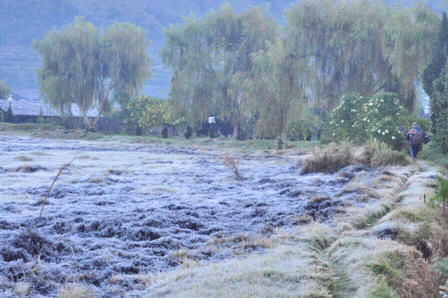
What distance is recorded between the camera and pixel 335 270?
9.23m

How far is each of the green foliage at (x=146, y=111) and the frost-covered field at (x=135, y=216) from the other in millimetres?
30870

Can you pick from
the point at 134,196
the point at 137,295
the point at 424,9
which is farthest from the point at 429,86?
the point at 137,295

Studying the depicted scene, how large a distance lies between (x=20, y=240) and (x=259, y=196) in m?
8.42

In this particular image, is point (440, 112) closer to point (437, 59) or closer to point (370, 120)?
point (437, 59)

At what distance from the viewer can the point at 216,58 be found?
4825cm

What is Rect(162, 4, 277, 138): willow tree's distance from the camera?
47.0 meters

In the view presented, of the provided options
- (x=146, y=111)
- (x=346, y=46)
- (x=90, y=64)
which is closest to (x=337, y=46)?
(x=346, y=46)

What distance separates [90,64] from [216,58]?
15900mm

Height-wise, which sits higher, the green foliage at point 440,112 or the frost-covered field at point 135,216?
the green foliage at point 440,112

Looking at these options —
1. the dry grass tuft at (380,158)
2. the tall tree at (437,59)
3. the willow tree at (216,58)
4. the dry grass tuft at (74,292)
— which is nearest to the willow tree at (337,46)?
the tall tree at (437,59)

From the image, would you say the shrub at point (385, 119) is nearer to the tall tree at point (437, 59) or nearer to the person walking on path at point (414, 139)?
the tall tree at point (437, 59)

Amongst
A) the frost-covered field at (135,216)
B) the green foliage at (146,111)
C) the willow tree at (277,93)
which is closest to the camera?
the frost-covered field at (135,216)

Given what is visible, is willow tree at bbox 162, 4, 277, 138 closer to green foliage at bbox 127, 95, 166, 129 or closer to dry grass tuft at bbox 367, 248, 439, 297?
green foliage at bbox 127, 95, 166, 129

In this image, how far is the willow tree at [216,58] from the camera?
47.0 m
